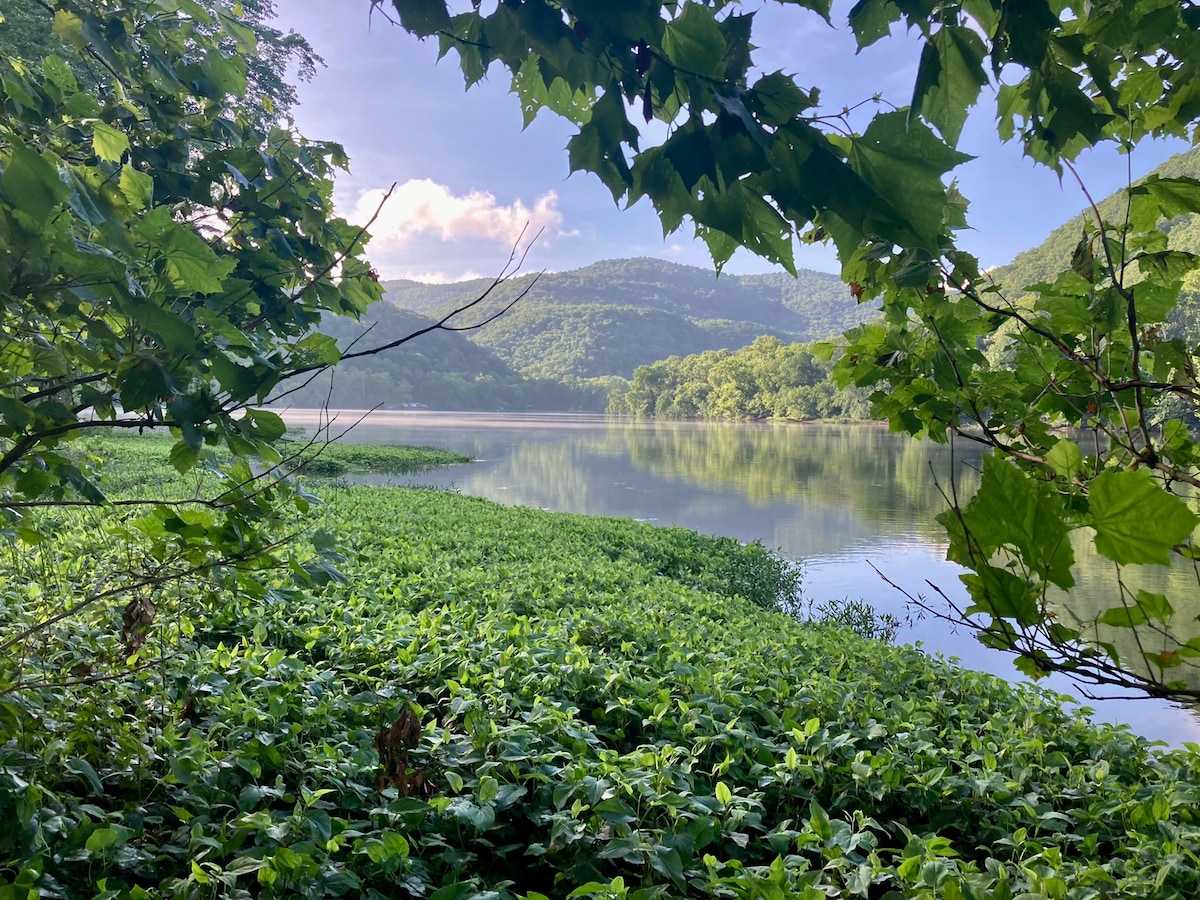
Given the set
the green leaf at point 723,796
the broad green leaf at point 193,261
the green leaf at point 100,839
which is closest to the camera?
the broad green leaf at point 193,261

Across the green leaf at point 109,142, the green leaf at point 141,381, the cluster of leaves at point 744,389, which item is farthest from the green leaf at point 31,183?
the cluster of leaves at point 744,389

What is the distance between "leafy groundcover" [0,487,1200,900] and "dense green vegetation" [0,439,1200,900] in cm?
1

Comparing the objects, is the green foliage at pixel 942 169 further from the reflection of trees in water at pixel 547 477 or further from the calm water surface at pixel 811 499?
the reflection of trees in water at pixel 547 477

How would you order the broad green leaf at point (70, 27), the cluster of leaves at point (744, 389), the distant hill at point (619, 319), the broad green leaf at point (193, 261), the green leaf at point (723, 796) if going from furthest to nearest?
the distant hill at point (619, 319)
the cluster of leaves at point (744, 389)
the green leaf at point (723, 796)
the broad green leaf at point (70, 27)
the broad green leaf at point (193, 261)

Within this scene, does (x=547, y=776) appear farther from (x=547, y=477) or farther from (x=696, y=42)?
(x=547, y=477)

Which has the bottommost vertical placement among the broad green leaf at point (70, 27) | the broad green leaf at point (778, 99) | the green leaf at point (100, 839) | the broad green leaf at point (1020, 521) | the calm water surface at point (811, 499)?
the calm water surface at point (811, 499)

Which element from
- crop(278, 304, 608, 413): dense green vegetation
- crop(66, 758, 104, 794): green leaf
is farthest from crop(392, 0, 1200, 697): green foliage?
crop(278, 304, 608, 413): dense green vegetation

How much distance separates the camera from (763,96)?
75 centimetres

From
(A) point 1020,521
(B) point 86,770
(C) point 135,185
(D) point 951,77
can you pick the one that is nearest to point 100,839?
(B) point 86,770

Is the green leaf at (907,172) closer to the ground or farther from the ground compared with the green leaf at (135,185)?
closer to the ground

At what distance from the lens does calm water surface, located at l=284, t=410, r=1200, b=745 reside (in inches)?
302

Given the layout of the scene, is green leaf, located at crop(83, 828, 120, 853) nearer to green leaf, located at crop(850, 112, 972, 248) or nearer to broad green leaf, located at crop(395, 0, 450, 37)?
broad green leaf, located at crop(395, 0, 450, 37)

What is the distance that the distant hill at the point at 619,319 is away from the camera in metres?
120

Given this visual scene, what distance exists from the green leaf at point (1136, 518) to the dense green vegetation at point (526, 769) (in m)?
1.21
